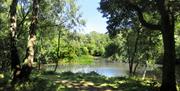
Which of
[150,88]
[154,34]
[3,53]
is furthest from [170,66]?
[3,53]

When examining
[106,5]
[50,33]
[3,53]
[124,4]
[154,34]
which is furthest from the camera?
[50,33]

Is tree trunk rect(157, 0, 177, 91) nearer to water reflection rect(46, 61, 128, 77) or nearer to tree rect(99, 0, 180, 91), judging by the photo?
tree rect(99, 0, 180, 91)

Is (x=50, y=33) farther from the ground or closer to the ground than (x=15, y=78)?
farther from the ground

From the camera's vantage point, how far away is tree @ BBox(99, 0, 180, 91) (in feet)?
49.9

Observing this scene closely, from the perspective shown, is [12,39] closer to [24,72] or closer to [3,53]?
[24,72]

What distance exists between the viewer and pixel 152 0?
18.5 metres

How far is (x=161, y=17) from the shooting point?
50.4 feet

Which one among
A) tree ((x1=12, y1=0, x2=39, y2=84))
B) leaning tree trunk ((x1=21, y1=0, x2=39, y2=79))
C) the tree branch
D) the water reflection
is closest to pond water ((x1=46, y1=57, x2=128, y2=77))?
the water reflection

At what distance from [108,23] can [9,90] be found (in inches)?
395

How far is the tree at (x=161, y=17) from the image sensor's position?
15.2 m

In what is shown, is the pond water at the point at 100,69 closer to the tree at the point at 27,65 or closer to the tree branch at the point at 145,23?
the tree branch at the point at 145,23

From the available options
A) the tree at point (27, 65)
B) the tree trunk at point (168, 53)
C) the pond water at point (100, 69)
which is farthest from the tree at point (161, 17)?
the pond water at point (100, 69)

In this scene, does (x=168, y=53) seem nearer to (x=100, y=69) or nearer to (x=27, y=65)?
(x=27, y=65)

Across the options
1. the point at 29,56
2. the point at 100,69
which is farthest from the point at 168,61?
the point at 100,69
